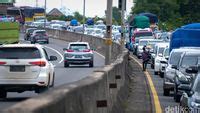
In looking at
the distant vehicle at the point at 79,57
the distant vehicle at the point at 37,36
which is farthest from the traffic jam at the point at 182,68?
the distant vehicle at the point at 37,36

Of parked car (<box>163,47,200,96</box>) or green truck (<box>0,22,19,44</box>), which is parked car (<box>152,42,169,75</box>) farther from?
green truck (<box>0,22,19,44</box>)

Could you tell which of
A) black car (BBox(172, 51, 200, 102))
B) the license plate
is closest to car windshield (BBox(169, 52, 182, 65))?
black car (BBox(172, 51, 200, 102))

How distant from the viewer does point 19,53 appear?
76.1 feet

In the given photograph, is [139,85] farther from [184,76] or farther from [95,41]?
[95,41]

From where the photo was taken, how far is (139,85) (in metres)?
31.2

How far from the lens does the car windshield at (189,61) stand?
2438cm

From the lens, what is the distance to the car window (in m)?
23.2

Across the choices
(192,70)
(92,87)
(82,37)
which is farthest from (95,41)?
(92,87)

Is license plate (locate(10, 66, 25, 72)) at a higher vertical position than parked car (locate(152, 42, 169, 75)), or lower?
higher

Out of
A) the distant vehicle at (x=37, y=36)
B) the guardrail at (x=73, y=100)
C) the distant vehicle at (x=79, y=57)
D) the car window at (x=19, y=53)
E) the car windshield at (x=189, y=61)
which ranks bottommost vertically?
the distant vehicle at (x=37, y=36)

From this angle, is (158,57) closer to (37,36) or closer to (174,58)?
(174,58)

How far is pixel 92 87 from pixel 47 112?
3679 mm

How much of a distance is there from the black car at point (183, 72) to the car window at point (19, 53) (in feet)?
13.9

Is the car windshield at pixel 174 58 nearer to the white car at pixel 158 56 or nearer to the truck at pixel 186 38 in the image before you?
the truck at pixel 186 38
